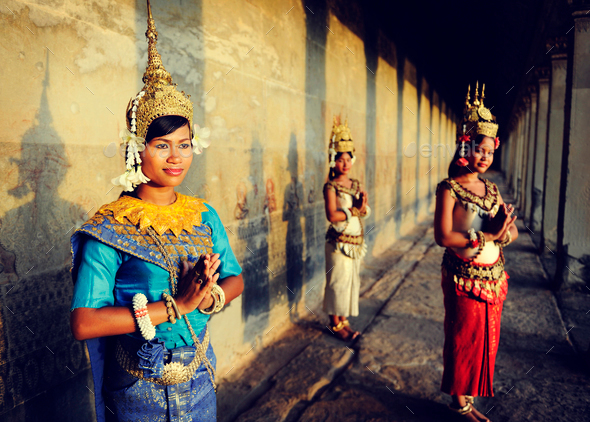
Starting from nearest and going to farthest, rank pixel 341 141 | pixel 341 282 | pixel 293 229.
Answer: pixel 341 141 < pixel 341 282 < pixel 293 229

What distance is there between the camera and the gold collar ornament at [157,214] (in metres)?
1.36

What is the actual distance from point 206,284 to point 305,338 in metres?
2.87

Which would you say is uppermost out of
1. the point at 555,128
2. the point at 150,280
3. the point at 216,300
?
the point at 555,128

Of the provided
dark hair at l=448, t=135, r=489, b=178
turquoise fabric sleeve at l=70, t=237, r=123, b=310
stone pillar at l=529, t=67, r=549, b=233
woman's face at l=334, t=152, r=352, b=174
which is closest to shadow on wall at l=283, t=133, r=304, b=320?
woman's face at l=334, t=152, r=352, b=174

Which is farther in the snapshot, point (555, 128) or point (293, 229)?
point (555, 128)

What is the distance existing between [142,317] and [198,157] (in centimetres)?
178

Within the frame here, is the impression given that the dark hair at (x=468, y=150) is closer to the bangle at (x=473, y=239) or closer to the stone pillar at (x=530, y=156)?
the bangle at (x=473, y=239)

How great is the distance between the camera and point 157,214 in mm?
1410

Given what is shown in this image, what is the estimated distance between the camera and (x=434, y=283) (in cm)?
568

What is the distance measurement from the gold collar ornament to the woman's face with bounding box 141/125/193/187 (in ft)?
0.31

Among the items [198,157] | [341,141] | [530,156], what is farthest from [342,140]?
[530,156]

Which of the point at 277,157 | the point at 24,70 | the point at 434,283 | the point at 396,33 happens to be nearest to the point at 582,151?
the point at 434,283

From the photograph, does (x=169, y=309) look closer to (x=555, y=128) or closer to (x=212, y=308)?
(x=212, y=308)

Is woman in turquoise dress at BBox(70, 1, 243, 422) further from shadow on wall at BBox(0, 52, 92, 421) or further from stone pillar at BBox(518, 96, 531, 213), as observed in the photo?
stone pillar at BBox(518, 96, 531, 213)
